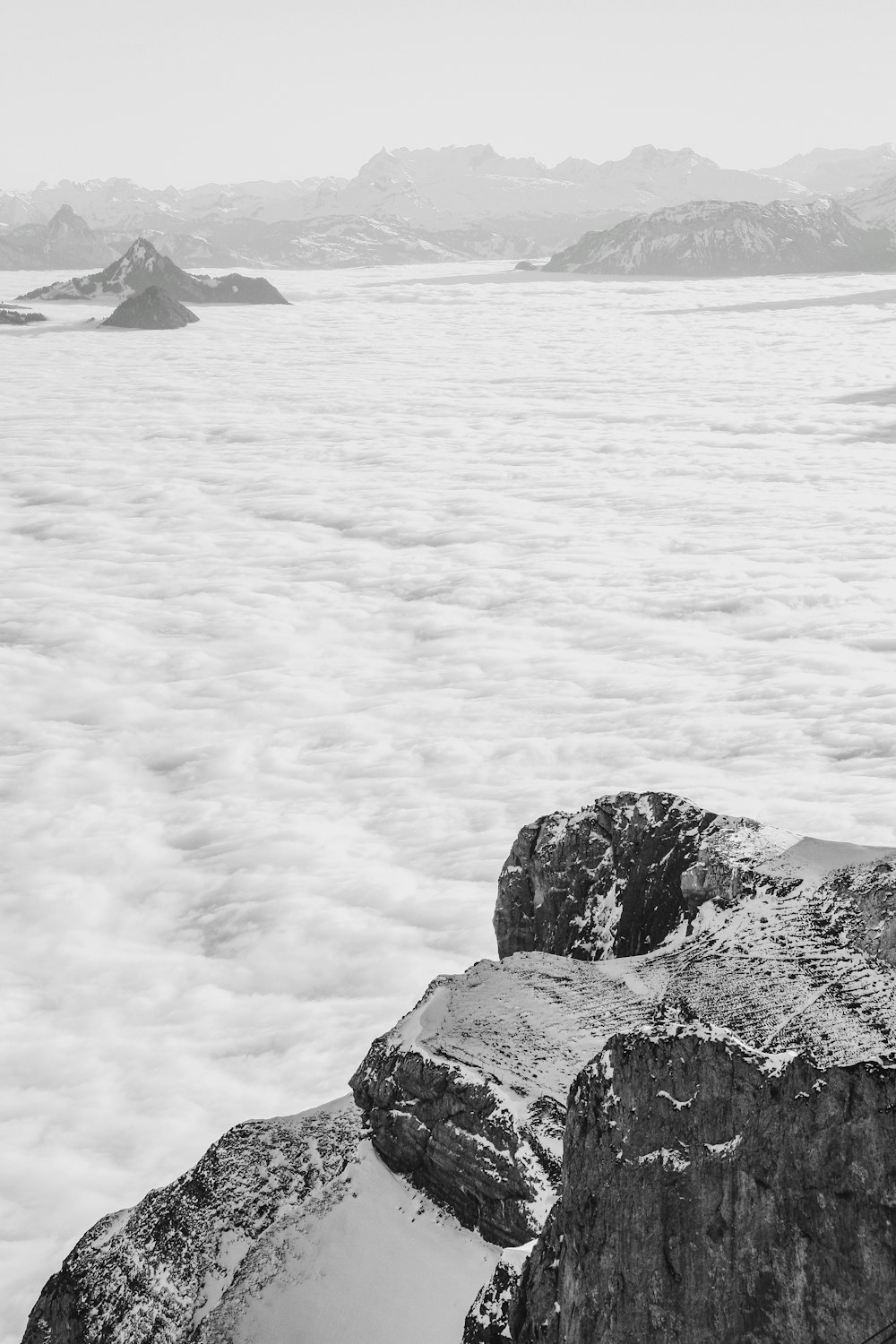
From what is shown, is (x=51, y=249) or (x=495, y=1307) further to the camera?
(x=51, y=249)

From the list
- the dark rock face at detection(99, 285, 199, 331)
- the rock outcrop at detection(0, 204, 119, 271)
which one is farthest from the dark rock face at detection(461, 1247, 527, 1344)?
the rock outcrop at detection(0, 204, 119, 271)

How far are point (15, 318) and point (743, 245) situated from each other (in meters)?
107

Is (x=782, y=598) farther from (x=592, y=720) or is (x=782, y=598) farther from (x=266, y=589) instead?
(x=266, y=589)

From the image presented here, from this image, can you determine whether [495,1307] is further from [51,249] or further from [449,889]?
[51,249]

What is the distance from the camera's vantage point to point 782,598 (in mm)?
23828

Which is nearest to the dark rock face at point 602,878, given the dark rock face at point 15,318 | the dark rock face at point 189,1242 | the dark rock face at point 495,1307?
the dark rock face at point 189,1242

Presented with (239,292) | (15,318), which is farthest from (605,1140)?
(239,292)

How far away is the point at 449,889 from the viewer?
13070mm

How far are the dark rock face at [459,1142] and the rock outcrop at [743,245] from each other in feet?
535

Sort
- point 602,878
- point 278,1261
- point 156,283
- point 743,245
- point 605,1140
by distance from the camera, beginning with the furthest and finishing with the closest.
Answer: point 743,245 → point 156,283 → point 602,878 → point 278,1261 → point 605,1140

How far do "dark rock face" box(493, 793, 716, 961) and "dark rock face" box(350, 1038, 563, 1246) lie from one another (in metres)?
1.60

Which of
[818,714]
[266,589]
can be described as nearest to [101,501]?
[266,589]

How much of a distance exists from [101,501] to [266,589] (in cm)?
1182

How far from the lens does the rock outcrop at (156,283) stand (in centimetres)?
10769
